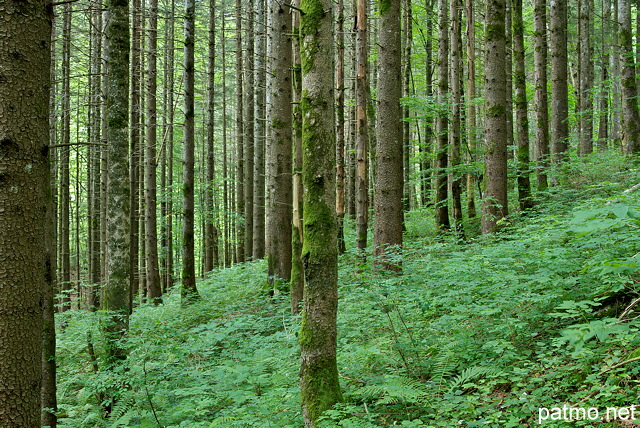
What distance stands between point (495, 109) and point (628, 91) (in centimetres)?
735

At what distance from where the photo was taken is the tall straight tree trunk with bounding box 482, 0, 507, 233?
952cm

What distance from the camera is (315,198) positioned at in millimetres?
4195

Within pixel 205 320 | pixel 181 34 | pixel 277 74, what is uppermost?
pixel 181 34

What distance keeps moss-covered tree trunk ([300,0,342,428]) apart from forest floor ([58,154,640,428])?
0.33 metres

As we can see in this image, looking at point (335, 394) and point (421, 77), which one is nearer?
point (335, 394)

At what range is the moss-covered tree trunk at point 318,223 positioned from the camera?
406 cm

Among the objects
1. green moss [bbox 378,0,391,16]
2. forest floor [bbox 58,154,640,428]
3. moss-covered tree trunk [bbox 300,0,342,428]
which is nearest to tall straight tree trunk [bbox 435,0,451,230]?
green moss [bbox 378,0,391,16]

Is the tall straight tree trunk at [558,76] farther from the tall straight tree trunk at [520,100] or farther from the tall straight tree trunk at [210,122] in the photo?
the tall straight tree trunk at [210,122]

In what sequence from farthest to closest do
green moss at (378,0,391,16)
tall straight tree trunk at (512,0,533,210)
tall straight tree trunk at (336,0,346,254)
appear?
tall straight tree trunk at (512,0,533,210) → tall straight tree trunk at (336,0,346,254) → green moss at (378,0,391,16)

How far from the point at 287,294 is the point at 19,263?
7563 mm

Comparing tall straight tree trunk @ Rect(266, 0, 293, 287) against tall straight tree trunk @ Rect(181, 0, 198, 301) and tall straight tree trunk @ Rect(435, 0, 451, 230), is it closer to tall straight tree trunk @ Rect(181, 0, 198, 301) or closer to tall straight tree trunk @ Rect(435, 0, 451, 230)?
tall straight tree trunk @ Rect(181, 0, 198, 301)

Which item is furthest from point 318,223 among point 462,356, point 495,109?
point 495,109

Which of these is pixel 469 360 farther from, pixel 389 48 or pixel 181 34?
pixel 181 34

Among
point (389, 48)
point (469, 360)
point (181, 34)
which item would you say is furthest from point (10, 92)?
point (181, 34)
